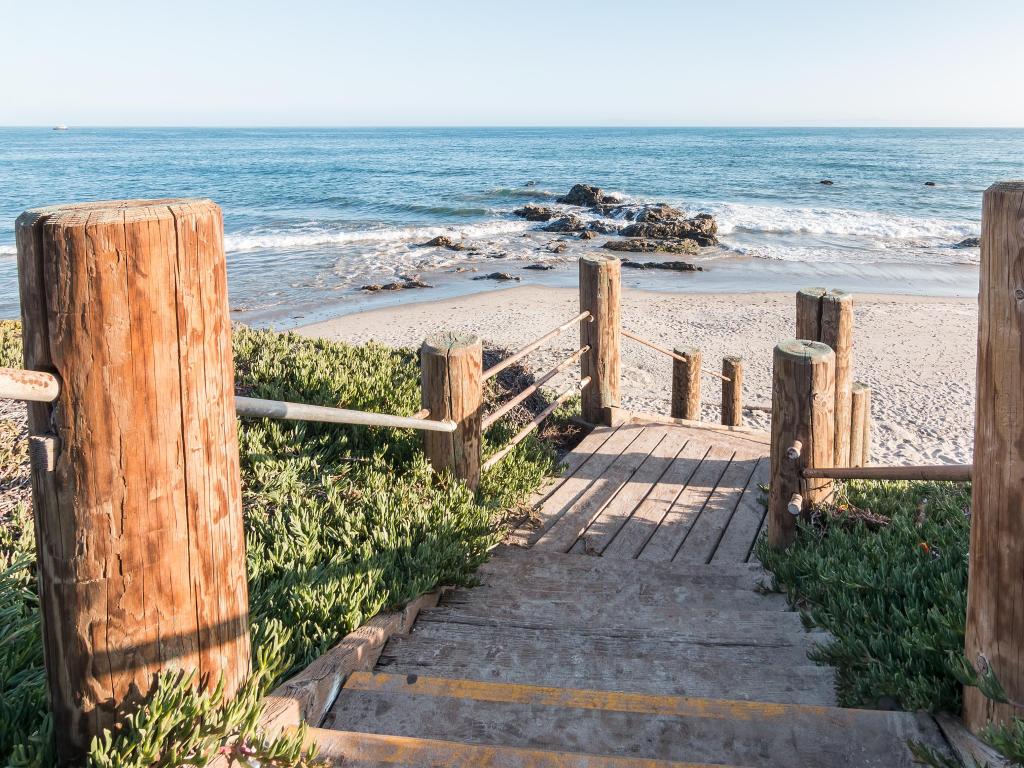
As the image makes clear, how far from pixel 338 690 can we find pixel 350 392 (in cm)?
295

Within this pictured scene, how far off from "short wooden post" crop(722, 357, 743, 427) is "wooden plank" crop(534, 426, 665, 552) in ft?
4.10

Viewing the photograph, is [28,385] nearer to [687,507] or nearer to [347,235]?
[687,507]

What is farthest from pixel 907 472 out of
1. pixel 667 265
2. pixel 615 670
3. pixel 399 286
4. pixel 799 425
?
pixel 667 265

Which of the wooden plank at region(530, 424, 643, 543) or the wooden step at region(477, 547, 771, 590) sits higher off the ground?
the wooden plank at region(530, 424, 643, 543)

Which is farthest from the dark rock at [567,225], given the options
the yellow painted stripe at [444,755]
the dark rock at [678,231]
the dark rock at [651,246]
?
the yellow painted stripe at [444,755]

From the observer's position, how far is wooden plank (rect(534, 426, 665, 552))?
502cm

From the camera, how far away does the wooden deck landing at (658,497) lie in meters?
4.99

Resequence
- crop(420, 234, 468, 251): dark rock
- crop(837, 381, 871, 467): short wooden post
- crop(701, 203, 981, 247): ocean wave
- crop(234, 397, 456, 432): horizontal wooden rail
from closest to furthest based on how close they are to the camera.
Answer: crop(234, 397, 456, 432): horizontal wooden rail
crop(837, 381, 871, 467): short wooden post
crop(420, 234, 468, 251): dark rock
crop(701, 203, 981, 247): ocean wave

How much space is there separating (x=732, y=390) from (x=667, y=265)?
14344 millimetres

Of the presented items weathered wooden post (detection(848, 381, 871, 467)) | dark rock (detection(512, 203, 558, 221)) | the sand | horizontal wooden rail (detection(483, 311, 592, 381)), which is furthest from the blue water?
weathered wooden post (detection(848, 381, 871, 467))

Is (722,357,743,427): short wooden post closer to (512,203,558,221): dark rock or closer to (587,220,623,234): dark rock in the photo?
(587,220,623,234): dark rock

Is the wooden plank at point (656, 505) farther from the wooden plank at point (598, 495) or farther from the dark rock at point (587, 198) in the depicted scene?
the dark rock at point (587, 198)

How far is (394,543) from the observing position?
3.71 metres

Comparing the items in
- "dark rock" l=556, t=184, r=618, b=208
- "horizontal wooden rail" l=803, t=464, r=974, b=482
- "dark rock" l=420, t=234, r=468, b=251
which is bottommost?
"horizontal wooden rail" l=803, t=464, r=974, b=482
